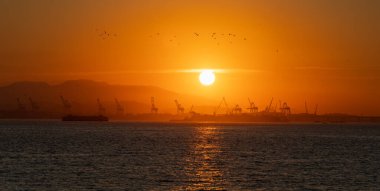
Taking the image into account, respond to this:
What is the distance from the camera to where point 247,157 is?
10519 cm

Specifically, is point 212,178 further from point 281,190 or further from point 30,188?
point 30,188

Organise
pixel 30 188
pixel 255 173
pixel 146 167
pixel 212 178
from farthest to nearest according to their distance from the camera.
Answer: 1. pixel 146 167
2. pixel 255 173
3. pixel 212 178
4. pixel 30 188

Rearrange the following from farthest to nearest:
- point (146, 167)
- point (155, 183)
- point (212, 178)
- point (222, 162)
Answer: point (222, 162) → point (146, 167) → point (212, 178) → point (155, 183)

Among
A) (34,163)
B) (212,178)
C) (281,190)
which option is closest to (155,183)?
(212,178)

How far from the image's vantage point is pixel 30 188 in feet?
200

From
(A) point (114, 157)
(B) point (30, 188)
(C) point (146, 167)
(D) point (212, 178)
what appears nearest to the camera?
(B) point (30, 188)

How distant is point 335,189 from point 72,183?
1026 inches

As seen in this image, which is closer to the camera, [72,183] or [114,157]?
[72,183]

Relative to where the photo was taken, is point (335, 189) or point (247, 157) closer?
point (335, 189)

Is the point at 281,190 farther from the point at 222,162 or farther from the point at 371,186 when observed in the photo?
the point at 222,162

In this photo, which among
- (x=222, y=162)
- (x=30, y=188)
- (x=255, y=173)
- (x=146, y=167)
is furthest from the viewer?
(x=222, y=162)

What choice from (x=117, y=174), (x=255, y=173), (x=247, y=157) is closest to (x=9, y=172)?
(x=117, y=174)

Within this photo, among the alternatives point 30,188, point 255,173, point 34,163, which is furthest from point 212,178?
point 34,163

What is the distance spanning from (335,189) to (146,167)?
2813cm
